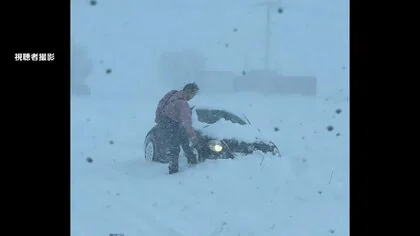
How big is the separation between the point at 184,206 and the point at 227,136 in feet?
4.38

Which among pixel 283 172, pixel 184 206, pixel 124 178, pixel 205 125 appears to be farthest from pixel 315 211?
pixel 124 178

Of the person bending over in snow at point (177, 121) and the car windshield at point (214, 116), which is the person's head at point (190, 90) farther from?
the car windshield at point (214, 116)

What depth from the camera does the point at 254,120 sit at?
6578mm

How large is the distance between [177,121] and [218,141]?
0.63m

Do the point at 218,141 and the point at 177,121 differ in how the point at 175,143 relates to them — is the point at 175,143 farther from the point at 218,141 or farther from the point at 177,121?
the point at 218,141

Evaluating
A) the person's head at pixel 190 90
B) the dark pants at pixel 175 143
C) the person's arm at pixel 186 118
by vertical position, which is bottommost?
the dark pants at pixel 175 143

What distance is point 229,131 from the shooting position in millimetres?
5883

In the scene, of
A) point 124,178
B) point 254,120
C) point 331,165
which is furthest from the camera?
point 254,120

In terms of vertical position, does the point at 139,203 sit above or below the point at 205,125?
below

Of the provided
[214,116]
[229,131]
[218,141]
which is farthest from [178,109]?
[214,116]

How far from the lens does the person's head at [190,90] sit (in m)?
5.57

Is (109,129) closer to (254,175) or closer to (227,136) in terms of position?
(227,136)

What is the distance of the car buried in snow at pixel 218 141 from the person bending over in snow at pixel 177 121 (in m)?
0.11

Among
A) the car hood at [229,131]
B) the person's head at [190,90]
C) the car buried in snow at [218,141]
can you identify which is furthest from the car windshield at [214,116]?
the person's head at [190,90]
